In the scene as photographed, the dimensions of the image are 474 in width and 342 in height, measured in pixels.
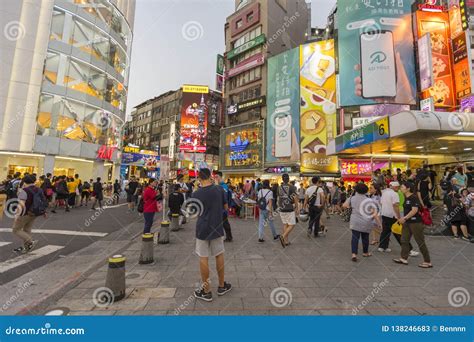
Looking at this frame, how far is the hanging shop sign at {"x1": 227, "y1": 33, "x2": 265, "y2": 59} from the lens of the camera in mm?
35428

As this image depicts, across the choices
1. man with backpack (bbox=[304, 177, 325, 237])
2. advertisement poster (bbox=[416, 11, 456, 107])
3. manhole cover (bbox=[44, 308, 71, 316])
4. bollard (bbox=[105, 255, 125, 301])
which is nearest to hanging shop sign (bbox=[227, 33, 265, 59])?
advertisement poster (bbox=[416, 11, 456, 107])

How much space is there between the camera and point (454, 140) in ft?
39.8

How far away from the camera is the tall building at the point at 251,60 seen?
35.0 m

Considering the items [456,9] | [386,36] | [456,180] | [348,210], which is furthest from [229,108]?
[456,180]

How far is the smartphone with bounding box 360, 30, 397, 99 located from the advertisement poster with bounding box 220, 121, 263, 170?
14021mm

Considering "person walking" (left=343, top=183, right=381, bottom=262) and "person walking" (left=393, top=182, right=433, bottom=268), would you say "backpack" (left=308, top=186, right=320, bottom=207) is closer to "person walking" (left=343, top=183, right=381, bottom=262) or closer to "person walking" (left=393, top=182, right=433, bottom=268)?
"person walking" (left=343, top=183, right=381, bottom=262)

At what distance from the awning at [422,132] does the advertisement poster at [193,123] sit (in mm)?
36052

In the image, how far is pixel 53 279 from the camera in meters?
4.40

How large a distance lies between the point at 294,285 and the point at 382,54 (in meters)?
27.0

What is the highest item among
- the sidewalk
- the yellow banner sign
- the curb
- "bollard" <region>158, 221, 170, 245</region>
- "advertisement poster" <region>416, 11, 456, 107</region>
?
the yellow banner sign

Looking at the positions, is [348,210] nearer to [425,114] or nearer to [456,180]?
[456,180]

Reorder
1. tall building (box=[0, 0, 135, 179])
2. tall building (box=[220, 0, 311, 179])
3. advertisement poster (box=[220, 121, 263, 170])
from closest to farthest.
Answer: tall building (box=[0, 0, 135, 179]) → advertisement poster (box=[220, 121, 263, 170]) → tall building (box=[220, 0, 311, 179])

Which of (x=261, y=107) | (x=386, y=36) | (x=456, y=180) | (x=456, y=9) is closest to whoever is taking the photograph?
(x=456, y=180)

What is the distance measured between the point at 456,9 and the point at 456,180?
2123 cm
